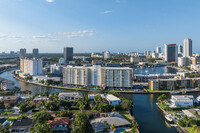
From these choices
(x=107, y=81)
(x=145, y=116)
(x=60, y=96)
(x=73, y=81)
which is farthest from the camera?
(x=73, y=81)

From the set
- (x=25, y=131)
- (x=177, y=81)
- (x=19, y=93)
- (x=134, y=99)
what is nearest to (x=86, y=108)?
(x=25, y=131)

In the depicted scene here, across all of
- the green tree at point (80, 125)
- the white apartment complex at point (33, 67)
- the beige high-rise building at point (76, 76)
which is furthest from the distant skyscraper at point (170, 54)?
the green tree at point (80, 125)

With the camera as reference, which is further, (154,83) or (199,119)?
(154,83)

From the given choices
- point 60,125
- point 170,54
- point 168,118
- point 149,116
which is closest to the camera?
point 60,125

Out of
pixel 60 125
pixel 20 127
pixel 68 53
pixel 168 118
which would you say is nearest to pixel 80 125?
pixel 60 125

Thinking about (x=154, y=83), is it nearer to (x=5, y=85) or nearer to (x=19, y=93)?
(x=19, y=93)

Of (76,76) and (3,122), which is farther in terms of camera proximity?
(76,76)

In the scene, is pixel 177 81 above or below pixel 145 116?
above

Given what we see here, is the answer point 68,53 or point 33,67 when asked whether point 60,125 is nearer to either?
point 33,67

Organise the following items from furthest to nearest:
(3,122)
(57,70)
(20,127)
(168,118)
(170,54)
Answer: (170,54)
(57,70)
(168,118)
(3,122)
(20,127)
